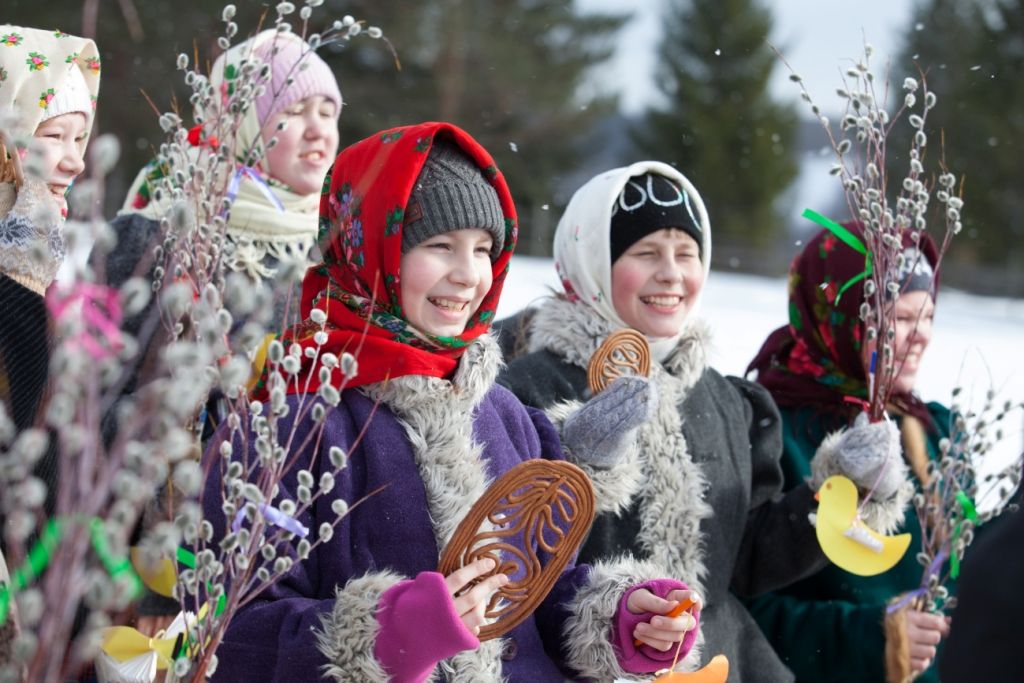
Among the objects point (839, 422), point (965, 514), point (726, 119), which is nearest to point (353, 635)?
point (965, 514)

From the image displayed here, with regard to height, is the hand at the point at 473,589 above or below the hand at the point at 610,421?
below

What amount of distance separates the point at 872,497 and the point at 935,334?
8.58 m

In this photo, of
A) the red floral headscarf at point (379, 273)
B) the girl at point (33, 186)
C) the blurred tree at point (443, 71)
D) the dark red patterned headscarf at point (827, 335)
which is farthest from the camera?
the blurred tree at point (443, 71)

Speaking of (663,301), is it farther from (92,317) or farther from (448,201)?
(92,317)

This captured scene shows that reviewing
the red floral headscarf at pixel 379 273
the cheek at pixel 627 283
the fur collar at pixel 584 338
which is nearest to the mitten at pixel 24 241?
the red floral headscarf at pixel 379 273

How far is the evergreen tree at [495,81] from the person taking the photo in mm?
16281

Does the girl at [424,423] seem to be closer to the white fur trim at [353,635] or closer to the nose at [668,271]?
the white fur trim at [353,635]

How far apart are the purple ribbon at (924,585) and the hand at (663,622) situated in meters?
0.89

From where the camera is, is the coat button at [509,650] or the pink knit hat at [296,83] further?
the pink knit hat at [296,83]

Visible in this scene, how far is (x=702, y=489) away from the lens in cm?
296

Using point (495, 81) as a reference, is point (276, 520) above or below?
below

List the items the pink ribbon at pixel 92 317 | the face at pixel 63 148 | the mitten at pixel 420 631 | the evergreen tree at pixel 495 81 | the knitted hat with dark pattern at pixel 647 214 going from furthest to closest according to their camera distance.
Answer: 1. the evergreen tree at pixel 495 81
2. the knitted hat with dark pattern at pixel 647 214
3. the face at pixel 63 148
4. the mitten at pixel 420 631
5. the pink ribbon at pixel 92 317

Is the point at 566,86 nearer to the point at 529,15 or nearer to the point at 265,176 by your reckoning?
the point at 529,15

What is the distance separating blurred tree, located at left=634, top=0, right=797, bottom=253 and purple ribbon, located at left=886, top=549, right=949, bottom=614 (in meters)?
20.5
